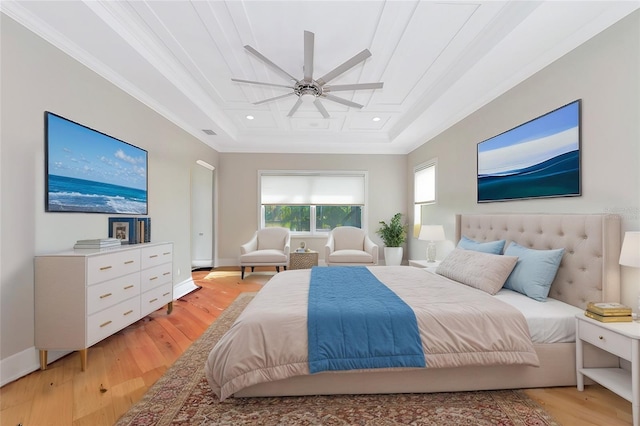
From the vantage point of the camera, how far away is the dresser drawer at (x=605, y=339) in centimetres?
152

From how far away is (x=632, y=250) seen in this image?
5.30 feet

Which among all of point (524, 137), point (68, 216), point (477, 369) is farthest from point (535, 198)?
point (68, 216)

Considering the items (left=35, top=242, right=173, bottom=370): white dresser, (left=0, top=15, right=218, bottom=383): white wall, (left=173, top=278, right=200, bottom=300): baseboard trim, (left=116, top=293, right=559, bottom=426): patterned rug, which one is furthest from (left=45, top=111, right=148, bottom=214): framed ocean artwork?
(left=116, top=293, right=559, bottom=426): patterned rug

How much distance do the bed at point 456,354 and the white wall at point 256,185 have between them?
404 centimetres

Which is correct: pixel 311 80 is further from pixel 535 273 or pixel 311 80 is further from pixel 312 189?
pixel 312 189

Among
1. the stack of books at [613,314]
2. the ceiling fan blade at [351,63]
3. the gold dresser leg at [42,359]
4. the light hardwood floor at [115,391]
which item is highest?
the ceiling fan blade at [351,63]

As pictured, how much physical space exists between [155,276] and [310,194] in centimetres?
380

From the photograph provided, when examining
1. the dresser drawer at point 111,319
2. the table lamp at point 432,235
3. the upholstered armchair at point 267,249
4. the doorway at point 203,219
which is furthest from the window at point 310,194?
the dresser drawer at point 111,319

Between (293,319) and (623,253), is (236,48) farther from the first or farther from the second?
(623,253)

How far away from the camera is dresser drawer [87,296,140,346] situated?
7.07ft

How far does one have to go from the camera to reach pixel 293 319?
1.73 metres

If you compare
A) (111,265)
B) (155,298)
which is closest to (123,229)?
(111,265)

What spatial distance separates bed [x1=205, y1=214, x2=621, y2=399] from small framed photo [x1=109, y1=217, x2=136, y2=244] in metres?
1.74

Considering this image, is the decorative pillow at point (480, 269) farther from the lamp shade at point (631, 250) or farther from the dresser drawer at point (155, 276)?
the dresser drawer at point (155, 276)
